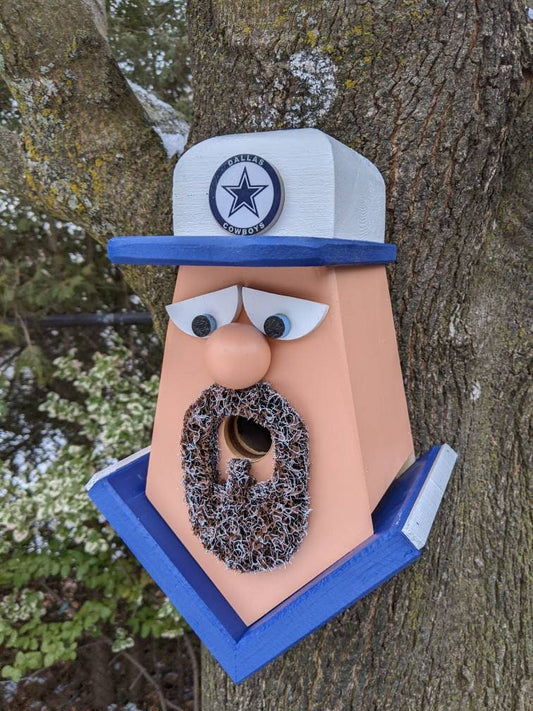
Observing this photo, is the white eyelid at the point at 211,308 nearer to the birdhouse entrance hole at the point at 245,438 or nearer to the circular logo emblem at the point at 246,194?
the circular logo emblem at the point at 246,194

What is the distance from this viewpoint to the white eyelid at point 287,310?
897 millimetres

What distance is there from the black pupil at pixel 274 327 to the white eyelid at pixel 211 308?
2.7 inches

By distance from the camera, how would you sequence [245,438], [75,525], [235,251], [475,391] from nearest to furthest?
[235,251] → [245,438] → [475,391] → [75,525]

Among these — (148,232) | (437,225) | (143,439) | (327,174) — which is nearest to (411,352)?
(437,225)

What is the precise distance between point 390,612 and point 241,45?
1332 millimetres

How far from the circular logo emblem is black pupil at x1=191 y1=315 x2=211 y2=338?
16cm

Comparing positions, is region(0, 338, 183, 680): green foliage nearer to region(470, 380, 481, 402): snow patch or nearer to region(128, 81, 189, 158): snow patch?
region(128, 81, 189, 158): snow patch

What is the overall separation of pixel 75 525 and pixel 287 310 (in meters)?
1.76

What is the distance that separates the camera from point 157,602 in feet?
8.52

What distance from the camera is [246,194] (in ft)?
2.93

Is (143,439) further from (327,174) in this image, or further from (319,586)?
(327,174)

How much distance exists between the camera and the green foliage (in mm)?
2188

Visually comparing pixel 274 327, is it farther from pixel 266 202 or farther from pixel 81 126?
pixel 81 126

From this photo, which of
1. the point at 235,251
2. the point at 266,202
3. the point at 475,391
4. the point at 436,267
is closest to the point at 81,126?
the point at 266,202
